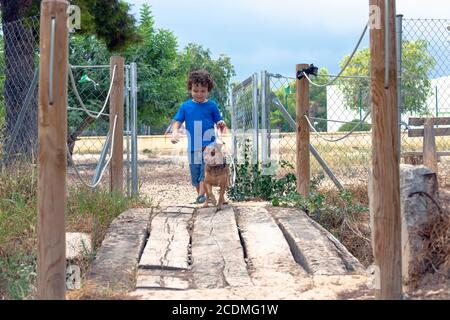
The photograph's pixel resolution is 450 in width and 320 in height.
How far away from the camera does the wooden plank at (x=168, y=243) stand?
5.21 metres

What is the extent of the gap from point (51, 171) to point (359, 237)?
4.17m

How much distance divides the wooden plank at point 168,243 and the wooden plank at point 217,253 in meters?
0.10

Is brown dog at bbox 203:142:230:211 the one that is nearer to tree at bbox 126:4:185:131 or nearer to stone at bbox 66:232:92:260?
stone at bbox 66:232:92:260

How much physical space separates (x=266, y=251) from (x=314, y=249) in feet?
1.31

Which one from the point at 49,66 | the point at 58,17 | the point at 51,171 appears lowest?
the point at 51,171

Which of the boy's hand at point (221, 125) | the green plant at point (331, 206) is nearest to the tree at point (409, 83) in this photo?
the green plant at point (331, 206)

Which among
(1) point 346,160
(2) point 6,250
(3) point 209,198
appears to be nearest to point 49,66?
(2) point 6,250

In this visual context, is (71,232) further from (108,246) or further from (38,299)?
(38,299)

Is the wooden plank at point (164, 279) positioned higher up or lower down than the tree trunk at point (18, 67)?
lower down

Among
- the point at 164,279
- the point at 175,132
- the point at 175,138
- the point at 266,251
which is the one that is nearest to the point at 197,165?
the point at 175,132

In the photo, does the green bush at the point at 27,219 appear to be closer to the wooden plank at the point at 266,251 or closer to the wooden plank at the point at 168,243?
the wooden plank at the point at 168,243

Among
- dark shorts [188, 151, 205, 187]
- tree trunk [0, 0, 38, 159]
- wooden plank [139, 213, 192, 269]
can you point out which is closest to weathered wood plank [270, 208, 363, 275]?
wooden plank [139, 213, 192, 269]

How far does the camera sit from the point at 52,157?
384 cm
